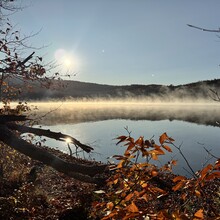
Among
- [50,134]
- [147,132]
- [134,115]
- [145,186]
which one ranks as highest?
[50,134]

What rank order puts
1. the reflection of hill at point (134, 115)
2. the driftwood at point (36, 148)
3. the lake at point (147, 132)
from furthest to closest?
1. the reflection of hill at point (134, 115)
2. the lake at point (147, 132)
3. the driftwood at point (36, 148)

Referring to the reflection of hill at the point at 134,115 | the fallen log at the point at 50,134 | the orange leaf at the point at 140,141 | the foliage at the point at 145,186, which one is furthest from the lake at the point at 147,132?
the fallen log at the point at 50,134

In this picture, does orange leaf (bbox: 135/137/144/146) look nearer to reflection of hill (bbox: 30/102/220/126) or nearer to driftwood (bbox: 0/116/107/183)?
driftwood (bbox: 0/116/107/183)

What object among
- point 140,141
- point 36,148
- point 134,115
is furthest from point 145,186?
point 134,115

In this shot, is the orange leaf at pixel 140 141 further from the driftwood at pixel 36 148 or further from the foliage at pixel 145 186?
the driftwood at pixel 36 148

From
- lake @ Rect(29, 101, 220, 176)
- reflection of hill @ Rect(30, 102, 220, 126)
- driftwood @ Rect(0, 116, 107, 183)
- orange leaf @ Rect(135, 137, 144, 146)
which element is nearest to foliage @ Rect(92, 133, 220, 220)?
orange leaf @ Rect(135, 137, 144, 146)

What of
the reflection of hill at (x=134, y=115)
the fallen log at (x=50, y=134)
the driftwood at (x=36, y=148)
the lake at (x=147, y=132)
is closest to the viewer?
the driftwood at (x=36, y=148)

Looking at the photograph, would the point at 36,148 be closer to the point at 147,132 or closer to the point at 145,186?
the point at 145,186

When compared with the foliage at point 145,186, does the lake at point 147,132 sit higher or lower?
lower

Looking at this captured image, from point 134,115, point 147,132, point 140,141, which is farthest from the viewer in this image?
point 134,115

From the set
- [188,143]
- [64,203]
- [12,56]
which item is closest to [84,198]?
[64,203]

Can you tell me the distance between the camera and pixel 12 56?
9930mm

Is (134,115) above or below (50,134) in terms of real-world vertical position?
below

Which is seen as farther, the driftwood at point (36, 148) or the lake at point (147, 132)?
the lake at point (147, 132)
